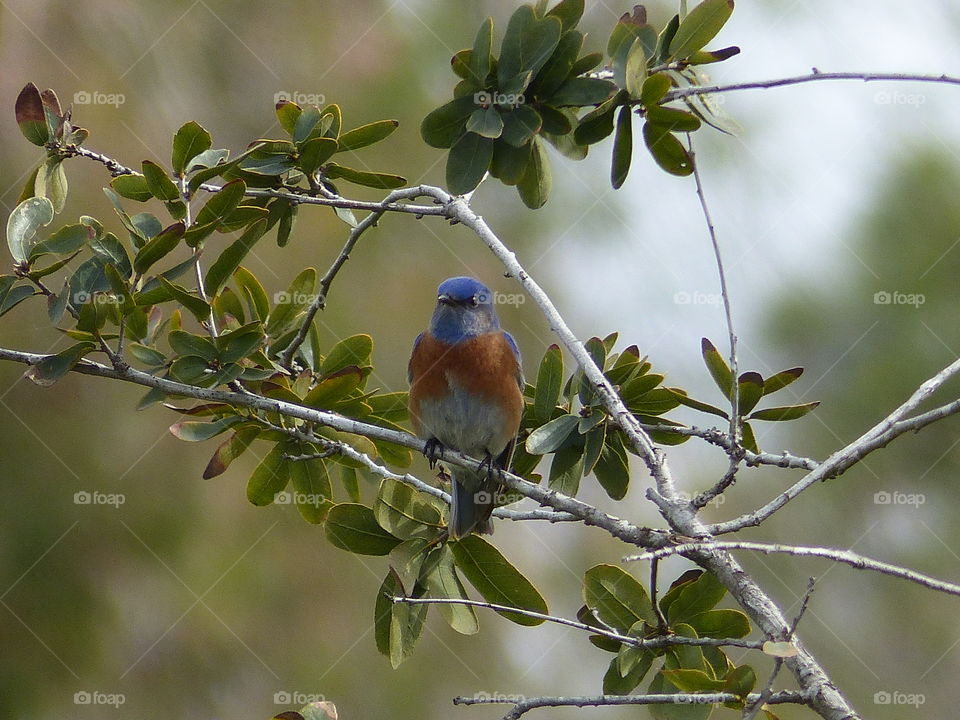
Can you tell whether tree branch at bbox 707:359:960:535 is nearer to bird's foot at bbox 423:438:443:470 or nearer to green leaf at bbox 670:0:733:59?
green leaf at bbox 670:0:733:59

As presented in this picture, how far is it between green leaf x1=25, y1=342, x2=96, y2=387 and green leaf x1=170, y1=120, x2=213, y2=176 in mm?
769

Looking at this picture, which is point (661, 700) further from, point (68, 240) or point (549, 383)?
point (68, 240)

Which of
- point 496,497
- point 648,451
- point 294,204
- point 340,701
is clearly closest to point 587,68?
point 294,204

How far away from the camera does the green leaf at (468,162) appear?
3066mm

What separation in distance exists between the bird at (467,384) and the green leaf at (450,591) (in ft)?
2.17

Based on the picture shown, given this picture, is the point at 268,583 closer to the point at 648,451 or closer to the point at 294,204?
the point at 294,204

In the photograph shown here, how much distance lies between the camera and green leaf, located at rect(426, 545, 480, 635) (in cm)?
285

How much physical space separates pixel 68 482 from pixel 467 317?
308 centimetres

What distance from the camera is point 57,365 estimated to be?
268 centimetres

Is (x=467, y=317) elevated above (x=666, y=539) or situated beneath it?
elevated above

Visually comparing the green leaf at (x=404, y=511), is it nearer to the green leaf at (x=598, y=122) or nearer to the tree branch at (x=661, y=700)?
the tree branch at (x=661, y=700)

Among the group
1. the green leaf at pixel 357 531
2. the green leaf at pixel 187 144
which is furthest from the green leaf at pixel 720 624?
the green leaf at pixel 187 144

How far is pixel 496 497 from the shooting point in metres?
3.57

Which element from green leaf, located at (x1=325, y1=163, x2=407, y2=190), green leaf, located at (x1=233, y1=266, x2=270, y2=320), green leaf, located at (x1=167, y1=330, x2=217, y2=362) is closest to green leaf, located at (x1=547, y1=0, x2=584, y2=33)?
green leaf, located at (x1=325, y1=163, x2=407, y2=190)
